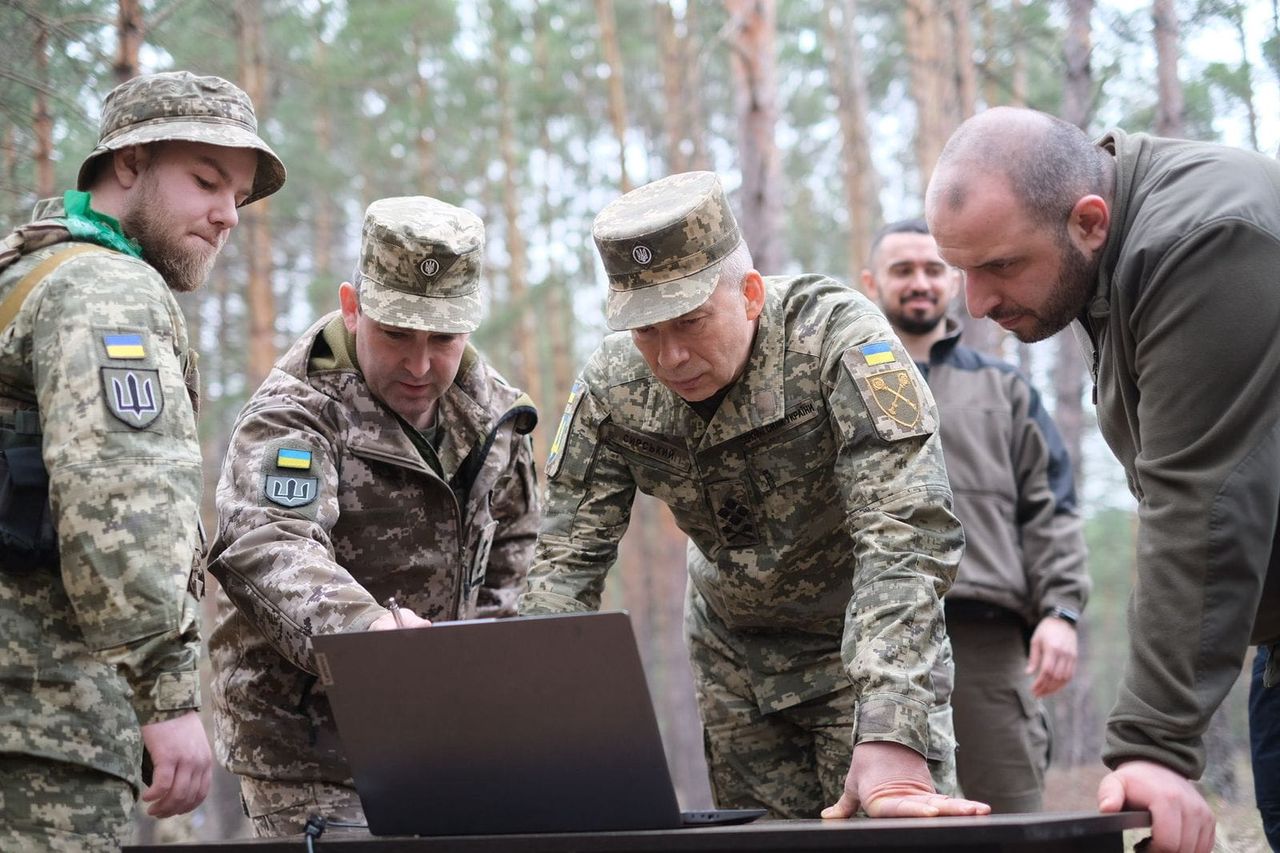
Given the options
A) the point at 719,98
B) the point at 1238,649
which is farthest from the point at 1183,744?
the point at 719,98

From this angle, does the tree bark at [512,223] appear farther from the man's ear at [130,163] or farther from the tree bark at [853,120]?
the man's ear at [130,163]

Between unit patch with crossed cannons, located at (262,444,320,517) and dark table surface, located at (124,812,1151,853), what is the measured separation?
1219 mm

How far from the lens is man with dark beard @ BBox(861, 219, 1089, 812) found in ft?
16.3

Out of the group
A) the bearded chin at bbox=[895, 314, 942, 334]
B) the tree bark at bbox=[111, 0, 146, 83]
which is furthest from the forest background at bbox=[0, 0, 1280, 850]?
the bearded chin at bbox=[895, 314, 942, 334]

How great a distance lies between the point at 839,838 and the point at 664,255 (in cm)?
167

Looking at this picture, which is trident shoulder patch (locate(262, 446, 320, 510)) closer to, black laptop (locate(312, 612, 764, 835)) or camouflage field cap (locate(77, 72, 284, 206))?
camouflage field cap (locate(77, 72, 284, 206))

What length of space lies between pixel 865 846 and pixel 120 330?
195cm

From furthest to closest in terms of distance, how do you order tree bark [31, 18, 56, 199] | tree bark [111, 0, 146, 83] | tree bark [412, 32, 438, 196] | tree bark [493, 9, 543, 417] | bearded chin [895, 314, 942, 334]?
tree bark [493, 9, 543, 417]
tree bark [412, 32, 438, 196]
tree bark [111, 0, 146, 83]
tree bark [31, 18, 56, 199]
bearded chin [895, 314, 942, 334]

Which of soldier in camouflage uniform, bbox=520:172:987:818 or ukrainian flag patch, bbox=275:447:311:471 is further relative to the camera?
ukrainian flag patch, bbox=275:447:311:471

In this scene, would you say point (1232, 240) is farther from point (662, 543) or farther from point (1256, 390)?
point (662, 543)

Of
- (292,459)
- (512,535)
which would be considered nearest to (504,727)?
(292,459)

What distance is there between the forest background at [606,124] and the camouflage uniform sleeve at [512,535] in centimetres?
331

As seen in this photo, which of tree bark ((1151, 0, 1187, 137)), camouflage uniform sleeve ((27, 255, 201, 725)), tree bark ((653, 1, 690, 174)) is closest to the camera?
camouflage uniform sleeve ((27, 255, 201, 725))

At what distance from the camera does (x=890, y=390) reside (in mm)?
3232
